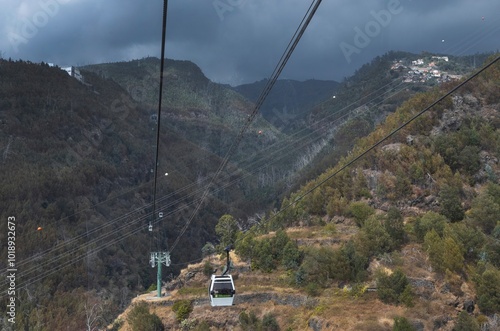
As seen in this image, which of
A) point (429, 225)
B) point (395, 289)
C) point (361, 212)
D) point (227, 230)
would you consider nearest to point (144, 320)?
point (395, 289)

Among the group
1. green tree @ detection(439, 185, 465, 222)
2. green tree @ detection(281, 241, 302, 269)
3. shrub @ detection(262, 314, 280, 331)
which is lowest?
shrub @ detection(262, 314, 280, 331)

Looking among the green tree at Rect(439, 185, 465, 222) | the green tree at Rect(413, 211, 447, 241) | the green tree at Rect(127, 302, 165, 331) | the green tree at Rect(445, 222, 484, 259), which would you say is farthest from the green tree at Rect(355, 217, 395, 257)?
the green tree at Rect(127, 302, 165, 331)

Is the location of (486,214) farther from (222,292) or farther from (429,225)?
(222,292)

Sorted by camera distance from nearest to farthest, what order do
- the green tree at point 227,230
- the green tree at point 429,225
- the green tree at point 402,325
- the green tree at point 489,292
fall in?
the green tree at point 402,325 → the green tree at point 489,292 → the green tree at point 429,225 → the green tree at point 227,230

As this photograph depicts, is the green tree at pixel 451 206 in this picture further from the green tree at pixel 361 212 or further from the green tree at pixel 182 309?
the green tree at pixel 182 309

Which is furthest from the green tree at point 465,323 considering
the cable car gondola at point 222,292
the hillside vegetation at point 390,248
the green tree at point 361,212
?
the green tree at point 361,212

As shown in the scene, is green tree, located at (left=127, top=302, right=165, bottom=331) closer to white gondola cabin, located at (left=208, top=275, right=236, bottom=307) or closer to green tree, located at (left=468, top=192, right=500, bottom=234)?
white gondola cabin, located at (left=208, top=275, right=236, bottom=307)

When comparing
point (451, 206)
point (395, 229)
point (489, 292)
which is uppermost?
point (451, 206)

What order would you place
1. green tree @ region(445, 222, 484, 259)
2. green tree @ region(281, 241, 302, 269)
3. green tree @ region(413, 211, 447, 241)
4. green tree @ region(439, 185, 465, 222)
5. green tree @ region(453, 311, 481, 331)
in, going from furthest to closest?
green tree @ region(439, 185, 465, 222) < green tree @ region(281, 241, 302, 269) < green tree @ region(413, 211, 447, 241) < green tree @ region(445, 222, 484, 259) < green tree @ region(453, 311, 481, 331)
